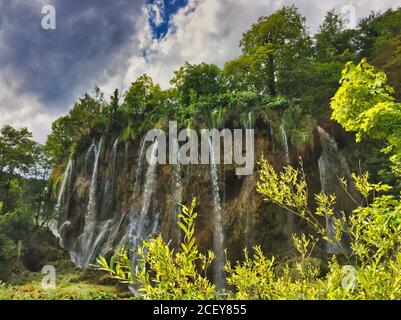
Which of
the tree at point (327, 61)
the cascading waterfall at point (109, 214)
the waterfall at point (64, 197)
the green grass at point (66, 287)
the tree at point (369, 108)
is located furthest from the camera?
the waterfall at point (64, 197)

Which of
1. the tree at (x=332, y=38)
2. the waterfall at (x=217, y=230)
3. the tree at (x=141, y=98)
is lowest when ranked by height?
the waterfall at (x=217, y=230)

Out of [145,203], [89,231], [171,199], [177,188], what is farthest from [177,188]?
[89,231]

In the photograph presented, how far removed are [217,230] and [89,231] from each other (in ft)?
35.9

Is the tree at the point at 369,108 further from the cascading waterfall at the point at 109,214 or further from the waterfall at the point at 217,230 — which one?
the cascading waterfall at the point at 109,214

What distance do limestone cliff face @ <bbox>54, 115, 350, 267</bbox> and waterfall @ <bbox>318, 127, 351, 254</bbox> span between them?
64 mm

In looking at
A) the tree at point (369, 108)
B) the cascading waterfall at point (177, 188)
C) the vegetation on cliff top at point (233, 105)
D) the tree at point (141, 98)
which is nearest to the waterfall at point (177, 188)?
the cascading waterfall at point (177, 188)

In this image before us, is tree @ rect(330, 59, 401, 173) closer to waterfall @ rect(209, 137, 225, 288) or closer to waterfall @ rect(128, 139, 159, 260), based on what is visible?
waterfall @ rect(209, 137, 225, 288)

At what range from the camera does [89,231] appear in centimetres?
2250

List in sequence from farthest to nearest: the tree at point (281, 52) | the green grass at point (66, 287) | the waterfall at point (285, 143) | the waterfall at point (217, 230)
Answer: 1. the tree at point (281, 52)
2. the waterfall at point (285, 143)
3. the waterfall at point (217, 230)
4. the green grass at point (66, 287)

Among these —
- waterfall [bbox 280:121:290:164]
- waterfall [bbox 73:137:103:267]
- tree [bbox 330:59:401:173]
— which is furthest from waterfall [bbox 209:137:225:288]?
tree [bbox 330:59:401:173]

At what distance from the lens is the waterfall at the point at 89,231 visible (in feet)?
71.1

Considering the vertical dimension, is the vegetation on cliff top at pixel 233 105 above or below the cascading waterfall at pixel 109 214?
above

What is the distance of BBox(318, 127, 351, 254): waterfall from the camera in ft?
61.3
